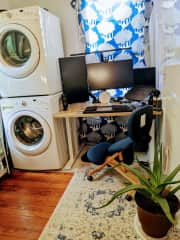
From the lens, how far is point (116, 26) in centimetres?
242

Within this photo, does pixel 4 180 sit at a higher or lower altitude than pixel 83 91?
lower

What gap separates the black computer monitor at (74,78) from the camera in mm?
2336

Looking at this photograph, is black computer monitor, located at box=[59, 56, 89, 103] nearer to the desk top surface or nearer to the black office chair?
the desk top surface

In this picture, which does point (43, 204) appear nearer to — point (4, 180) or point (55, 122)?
point (4, 180)

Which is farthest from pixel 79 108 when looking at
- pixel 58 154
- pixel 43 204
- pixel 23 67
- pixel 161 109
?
pixel 43 204

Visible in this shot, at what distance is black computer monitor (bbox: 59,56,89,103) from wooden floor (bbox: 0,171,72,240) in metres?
0.95

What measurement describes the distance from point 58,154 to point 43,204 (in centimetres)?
63

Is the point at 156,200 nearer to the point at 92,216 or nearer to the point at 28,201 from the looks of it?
the point at 92,216

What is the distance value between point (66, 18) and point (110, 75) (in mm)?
994

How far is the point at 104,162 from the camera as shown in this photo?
1.93m

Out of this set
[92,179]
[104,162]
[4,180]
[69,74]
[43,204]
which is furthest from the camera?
[69,74]

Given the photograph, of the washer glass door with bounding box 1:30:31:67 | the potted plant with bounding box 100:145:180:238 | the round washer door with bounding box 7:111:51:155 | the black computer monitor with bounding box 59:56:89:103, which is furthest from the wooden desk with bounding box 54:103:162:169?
the potted plant with bounding box 100:145:180:238

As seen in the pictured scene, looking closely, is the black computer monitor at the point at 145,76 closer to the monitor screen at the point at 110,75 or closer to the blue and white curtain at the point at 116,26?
the monitor screen at the point at 110,75

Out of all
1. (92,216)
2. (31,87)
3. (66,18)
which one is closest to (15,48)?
(31,87)
